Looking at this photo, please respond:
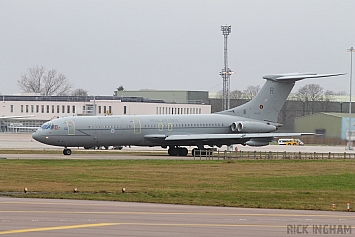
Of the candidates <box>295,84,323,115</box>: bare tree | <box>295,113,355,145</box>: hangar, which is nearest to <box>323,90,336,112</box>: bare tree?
<box>295,84,323,115</box>: bare tree

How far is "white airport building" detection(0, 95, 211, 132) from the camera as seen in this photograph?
11362cm

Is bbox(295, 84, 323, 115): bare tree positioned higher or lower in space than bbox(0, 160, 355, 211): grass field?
higher

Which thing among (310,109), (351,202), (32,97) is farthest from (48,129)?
(310,109)

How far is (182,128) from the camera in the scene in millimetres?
60719

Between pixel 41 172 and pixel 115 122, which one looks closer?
pixel 41 172

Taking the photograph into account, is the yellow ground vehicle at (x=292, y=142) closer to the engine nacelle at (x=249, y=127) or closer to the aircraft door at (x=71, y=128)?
the engine nacelle at (x=249, y=127)

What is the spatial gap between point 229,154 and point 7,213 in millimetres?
38862

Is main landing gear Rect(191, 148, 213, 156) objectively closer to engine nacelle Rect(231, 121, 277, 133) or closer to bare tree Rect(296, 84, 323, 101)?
engine nacelle Rect(231, 121, 277, 133)

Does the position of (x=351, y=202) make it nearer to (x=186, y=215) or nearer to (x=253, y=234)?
(x=186, y=215)

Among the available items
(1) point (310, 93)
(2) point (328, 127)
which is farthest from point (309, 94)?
(2) point (328, 127)

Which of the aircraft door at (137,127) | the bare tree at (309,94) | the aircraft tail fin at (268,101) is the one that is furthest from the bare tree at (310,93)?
the aircraft door at (137,127)

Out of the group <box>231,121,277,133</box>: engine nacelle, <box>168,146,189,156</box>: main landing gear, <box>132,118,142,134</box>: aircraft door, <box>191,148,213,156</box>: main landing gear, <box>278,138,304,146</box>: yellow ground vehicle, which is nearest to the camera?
<box>191,148,213,156</box>: main landing gear

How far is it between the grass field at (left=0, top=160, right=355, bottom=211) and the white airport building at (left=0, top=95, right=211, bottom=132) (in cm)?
6428

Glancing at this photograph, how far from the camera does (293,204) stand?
25.3 meters
